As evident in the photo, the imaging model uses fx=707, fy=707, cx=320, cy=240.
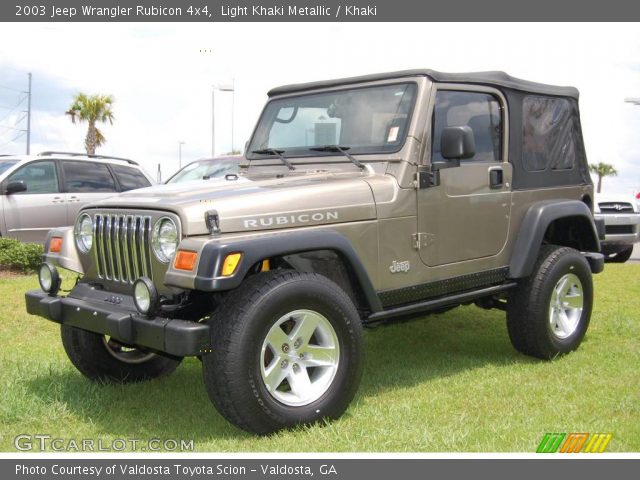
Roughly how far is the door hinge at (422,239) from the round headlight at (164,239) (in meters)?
1.66

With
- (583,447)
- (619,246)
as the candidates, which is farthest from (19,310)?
(619,246)

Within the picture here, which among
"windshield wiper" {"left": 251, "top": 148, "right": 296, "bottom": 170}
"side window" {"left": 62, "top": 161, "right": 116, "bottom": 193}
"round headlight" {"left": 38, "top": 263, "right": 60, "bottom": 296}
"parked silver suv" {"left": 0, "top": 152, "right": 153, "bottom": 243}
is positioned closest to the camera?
"round headlight" {"left": 38, "top": 263, "right": 60, "bottom": 296}

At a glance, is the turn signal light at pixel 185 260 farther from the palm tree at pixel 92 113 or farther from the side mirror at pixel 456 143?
the palm tree at pixel 92 113

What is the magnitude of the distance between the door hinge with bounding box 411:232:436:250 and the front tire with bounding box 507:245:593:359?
4.10 ft

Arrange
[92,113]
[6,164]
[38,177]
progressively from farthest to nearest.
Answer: [92,113] < [38,177] < [6,164]

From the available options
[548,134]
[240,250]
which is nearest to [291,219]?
[240,250]

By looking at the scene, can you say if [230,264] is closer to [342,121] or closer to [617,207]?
[342,121]

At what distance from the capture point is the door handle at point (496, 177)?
5.37m

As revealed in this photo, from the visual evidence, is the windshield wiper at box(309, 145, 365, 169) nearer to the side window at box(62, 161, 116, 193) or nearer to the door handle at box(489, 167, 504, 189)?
the door handle at box(489, 167, 504, 189)

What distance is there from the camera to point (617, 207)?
40.3 feet

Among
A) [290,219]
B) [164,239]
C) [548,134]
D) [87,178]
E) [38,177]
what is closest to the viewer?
[164,239]

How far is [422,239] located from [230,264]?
1.61 metres

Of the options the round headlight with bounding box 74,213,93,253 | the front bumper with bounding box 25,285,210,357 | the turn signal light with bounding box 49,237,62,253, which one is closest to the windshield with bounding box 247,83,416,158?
the round headlight with bounding box 74,213,93,253

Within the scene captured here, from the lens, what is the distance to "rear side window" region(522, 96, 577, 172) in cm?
583
